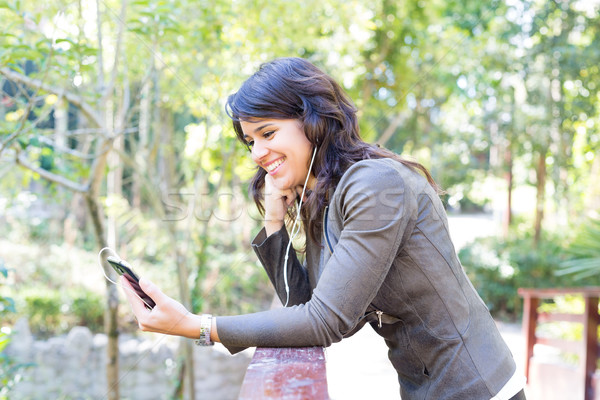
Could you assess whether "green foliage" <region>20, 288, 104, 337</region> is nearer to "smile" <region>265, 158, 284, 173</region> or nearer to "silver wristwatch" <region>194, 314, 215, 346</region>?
"smile" <region>265, 158, 284, 173</region>

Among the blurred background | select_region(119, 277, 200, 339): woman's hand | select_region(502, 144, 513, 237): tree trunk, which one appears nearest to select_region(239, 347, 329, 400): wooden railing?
select_region(119, 277, 200, 339): woman's hand

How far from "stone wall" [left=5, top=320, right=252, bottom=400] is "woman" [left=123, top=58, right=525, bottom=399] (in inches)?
176

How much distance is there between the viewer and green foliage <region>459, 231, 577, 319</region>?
891 cm

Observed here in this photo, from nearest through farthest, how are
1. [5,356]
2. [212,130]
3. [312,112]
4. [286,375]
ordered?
[286,375], [312,112], [5,356], [212,130]

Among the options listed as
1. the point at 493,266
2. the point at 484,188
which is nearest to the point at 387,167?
the point at 493,266

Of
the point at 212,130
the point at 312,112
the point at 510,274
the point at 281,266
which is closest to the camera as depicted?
the point at 312,112

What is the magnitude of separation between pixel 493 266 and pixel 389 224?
858cm

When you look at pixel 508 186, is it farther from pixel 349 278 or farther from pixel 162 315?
pixel 162 315

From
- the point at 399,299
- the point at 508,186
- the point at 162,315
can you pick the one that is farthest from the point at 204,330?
the point at 508,186

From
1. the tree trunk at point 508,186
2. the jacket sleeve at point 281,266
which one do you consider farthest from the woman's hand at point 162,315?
the tree trunk at point 508,186

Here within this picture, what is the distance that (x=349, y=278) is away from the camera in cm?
106

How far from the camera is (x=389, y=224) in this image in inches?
42.9

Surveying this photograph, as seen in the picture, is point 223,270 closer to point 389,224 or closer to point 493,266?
point 493,266

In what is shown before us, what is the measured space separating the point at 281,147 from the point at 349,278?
42cm
